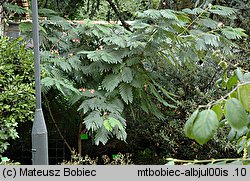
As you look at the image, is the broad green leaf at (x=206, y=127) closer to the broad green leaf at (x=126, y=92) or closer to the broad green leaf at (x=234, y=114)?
the broad green leaf at (x=234, y=114)

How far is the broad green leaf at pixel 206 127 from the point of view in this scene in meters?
0.88

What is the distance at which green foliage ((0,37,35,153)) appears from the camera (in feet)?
9.68

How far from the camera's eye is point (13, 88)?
2984 mm

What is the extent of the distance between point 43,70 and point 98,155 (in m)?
1.51

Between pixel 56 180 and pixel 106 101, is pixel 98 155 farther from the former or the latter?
pixel 56 180

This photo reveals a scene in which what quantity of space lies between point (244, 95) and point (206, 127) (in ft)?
0.77

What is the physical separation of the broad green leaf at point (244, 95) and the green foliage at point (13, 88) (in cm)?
225

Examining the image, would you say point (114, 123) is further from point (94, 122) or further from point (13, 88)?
point (13, 88)

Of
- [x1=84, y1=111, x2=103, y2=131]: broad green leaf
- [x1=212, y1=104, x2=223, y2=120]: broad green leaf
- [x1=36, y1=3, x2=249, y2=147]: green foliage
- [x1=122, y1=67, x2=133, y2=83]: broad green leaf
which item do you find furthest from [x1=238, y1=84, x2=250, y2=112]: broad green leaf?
[x1=122, y1=67, x2=133, y2=83]: broad green leaf

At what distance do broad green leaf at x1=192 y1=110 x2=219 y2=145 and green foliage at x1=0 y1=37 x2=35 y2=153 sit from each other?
7.56ft

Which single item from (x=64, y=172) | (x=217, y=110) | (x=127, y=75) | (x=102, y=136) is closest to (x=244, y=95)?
(x=217, y=110)

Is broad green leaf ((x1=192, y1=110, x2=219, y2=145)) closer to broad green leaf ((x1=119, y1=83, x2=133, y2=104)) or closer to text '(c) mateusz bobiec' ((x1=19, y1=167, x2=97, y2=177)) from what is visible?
text '(c) mateusz bobiec' ((x1=19, y1=167, x2=97, y2=177))

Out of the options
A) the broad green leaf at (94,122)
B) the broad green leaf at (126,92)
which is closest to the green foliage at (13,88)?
the broad green leaf at (94,122)

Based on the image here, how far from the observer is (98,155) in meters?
4.35
